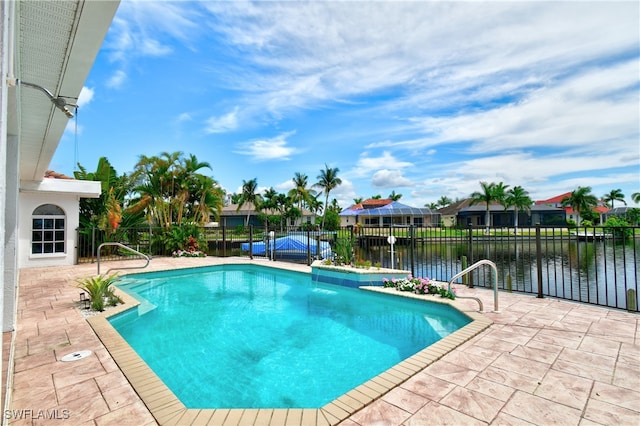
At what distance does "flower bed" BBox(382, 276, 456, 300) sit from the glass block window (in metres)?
12.3

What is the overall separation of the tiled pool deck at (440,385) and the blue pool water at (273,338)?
0.70 metres

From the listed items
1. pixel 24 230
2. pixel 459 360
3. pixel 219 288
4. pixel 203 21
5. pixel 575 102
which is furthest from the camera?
pixel 24 230

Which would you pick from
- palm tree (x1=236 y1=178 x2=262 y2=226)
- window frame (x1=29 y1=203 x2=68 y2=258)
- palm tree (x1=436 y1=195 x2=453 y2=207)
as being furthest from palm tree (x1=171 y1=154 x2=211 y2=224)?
palm tree (x1=436 y1=195 x2=453 y2=207)

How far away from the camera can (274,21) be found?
25.5ft

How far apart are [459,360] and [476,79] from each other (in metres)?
9.95

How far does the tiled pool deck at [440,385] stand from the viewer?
254 cm

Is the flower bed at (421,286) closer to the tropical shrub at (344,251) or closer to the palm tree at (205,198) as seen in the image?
the tropical shrub at (344,251)

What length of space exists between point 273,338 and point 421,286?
12.2ft

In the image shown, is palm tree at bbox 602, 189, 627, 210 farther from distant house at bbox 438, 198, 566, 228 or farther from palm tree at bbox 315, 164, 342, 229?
palm tree at bbox 315, 164, 342, 229

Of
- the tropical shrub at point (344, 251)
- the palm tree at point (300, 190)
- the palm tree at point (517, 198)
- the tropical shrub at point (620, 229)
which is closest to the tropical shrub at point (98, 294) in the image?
the tropical shrub at point (344, 251)

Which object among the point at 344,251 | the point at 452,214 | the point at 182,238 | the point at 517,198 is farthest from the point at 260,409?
the point at 452,214

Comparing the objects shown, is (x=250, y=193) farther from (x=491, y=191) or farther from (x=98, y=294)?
(x=98, y=294)

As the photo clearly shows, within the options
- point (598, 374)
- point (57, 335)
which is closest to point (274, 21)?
point (57, 335)

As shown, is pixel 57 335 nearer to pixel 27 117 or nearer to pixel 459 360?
pixel 27 117
